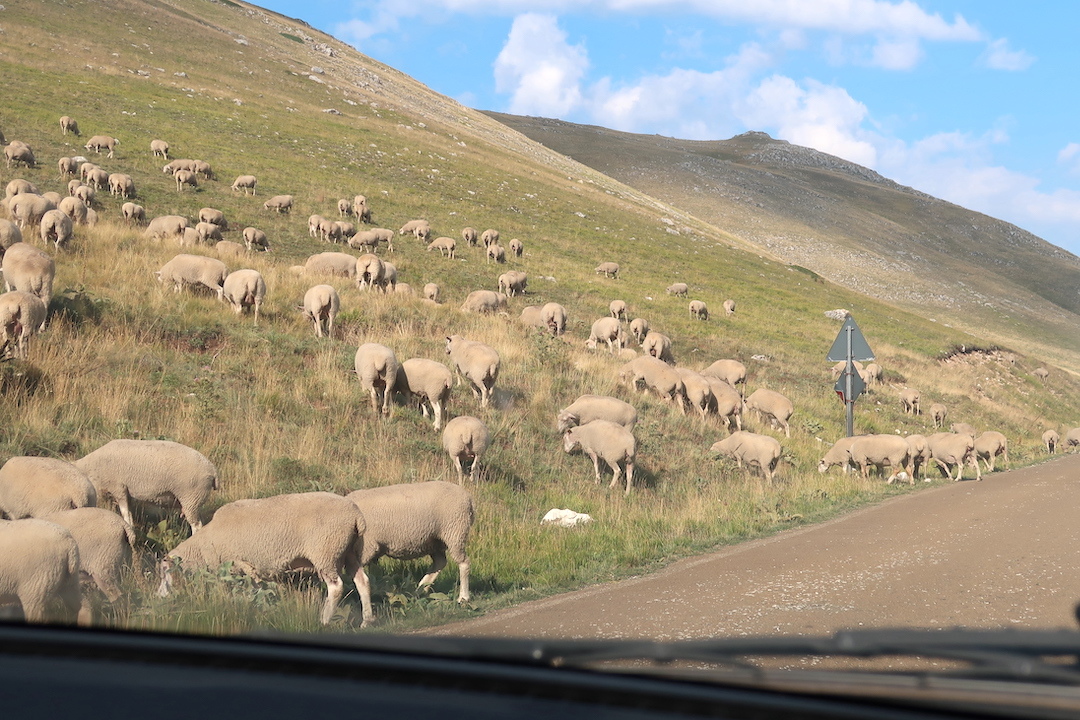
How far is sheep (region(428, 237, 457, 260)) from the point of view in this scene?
117ft

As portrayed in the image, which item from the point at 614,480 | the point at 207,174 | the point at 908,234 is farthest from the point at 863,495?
the point at 908,234

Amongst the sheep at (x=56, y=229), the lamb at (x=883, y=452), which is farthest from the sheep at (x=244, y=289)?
the lamb at (x=883, y=452)

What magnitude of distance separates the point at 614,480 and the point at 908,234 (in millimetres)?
105294

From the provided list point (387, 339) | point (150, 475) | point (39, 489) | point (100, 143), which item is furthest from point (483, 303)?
point (39, 489)

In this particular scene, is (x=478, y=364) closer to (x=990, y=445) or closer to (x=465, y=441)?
(x=465, y=441)

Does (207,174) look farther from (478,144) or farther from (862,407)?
(478,144)

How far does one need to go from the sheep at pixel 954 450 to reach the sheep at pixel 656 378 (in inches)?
227

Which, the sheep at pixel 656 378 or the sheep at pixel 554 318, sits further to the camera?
the sheep at pixel 554 318

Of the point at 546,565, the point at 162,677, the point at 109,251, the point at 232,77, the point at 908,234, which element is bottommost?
the point at 546,565

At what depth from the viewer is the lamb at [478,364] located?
16828 millimetres

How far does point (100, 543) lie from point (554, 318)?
1972 cm

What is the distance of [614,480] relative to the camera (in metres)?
15.0

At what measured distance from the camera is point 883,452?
1952 cm

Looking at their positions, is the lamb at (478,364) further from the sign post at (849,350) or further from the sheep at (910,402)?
the sheep at (910,402)
